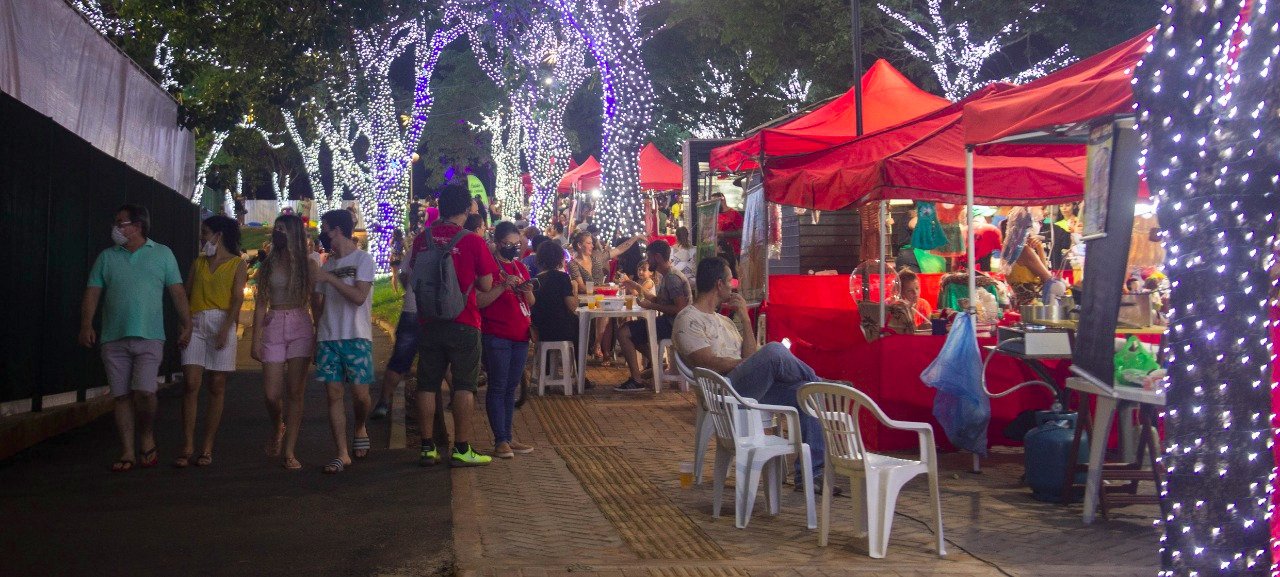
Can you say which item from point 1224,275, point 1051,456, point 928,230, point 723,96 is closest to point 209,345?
point 1051,456

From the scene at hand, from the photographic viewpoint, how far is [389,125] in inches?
1309

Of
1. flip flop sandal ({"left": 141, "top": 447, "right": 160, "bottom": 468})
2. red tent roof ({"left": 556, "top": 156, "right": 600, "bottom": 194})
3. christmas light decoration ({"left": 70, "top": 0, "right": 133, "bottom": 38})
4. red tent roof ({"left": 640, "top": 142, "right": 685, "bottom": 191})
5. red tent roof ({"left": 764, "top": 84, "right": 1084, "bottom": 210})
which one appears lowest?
flip flop sandal ({"left": 141, "top": 447, "right": 160, "bottom": 468})

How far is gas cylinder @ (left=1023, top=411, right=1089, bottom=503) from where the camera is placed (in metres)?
7.62

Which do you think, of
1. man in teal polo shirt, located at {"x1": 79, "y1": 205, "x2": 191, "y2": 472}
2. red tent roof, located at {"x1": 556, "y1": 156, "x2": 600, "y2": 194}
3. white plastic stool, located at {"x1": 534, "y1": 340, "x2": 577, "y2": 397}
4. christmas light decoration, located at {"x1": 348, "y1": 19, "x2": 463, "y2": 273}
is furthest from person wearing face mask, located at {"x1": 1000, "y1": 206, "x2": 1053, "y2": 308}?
red tent roof, located at {"x1": 556, "y1": 156, "x2": 600, "y2": 194}

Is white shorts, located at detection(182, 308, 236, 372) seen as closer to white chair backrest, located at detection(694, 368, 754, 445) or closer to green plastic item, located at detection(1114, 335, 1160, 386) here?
white chair backrest, located at detection(694, 368, 754, 445)

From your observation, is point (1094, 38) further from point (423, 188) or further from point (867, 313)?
point (423, 188)

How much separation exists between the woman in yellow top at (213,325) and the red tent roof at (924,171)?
17.8ft

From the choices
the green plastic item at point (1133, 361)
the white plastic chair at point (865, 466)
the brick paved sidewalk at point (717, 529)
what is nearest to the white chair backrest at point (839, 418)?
the white plastic chair at point (865, 466)

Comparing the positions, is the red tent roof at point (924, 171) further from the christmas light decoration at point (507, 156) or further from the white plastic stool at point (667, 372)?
the christmas light decoration at point (507, 156)

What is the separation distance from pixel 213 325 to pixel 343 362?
953 mm

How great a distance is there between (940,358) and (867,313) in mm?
2692

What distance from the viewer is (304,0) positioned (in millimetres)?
13781

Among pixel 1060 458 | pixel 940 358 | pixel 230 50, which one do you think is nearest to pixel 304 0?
pixel 230 50

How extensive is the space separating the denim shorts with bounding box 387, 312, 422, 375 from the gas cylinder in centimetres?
479
